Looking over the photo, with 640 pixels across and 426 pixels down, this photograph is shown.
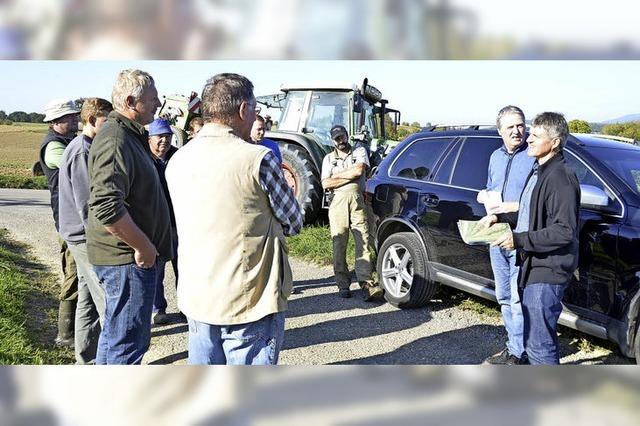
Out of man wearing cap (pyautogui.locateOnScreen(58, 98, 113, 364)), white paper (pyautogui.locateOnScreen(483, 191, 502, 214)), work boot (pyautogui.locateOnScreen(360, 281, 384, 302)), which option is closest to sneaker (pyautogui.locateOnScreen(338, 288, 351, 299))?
work boot (pyautogui.locateOnScreen(360, 281, 384, 302))

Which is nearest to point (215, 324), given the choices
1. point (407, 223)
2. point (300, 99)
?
point (407, 223)

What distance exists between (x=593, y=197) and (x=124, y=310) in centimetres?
242

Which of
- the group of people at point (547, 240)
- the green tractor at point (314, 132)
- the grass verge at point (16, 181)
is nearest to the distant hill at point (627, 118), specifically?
the group of people at point (547, 240)

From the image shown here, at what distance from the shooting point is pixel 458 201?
3.76 metres

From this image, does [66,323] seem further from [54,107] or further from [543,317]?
[543,317]

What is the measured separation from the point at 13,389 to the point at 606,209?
9.59ft

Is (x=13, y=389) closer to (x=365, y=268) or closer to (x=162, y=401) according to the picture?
(x=162, y=401)

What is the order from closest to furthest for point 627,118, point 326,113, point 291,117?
point 627,118 → point 326,113 → point 291,117

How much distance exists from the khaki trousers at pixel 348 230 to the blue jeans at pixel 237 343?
9.87 ft

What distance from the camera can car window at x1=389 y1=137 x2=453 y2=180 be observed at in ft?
13.8

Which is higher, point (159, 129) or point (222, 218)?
point (159, 129)

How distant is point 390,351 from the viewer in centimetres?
356

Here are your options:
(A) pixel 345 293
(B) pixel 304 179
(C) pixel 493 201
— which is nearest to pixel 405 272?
(A) pixel 345 293

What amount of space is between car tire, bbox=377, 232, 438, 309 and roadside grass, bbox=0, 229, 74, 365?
2.48 m
